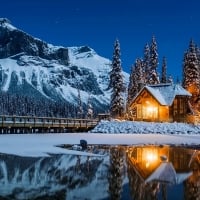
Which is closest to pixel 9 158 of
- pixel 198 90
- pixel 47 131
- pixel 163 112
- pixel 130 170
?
pixel 130 170

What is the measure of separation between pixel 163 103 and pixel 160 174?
45.4 meters

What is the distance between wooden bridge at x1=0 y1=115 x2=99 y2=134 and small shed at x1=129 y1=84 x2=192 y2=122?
30.1ft

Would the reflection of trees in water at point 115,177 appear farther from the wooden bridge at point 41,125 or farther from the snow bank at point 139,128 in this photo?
the snow bank at point 139,128

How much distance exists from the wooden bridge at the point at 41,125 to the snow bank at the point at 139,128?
343cm

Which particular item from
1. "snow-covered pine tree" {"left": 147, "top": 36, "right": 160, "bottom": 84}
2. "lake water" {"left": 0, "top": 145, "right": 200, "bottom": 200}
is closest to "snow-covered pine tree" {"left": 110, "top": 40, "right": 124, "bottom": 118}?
"snow-covered pine tree" {"left": 147, "top": 36, "right": 160, "bottom": 84}

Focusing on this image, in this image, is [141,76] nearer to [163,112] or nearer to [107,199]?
[163,112]

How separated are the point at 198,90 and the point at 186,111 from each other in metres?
9.90

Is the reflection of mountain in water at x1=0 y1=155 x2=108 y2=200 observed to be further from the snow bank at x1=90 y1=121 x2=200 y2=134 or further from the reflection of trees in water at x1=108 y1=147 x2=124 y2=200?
the snow bank at x1=90 y1=121 x2=200 y2=134

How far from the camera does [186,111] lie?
6406 cm

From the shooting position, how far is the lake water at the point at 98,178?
13094 millimetres

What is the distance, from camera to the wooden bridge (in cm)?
4950

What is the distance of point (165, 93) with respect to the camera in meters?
63.5

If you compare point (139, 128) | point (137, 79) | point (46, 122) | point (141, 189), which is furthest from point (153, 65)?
point (141, 189)

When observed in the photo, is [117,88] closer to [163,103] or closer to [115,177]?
[163,103]
